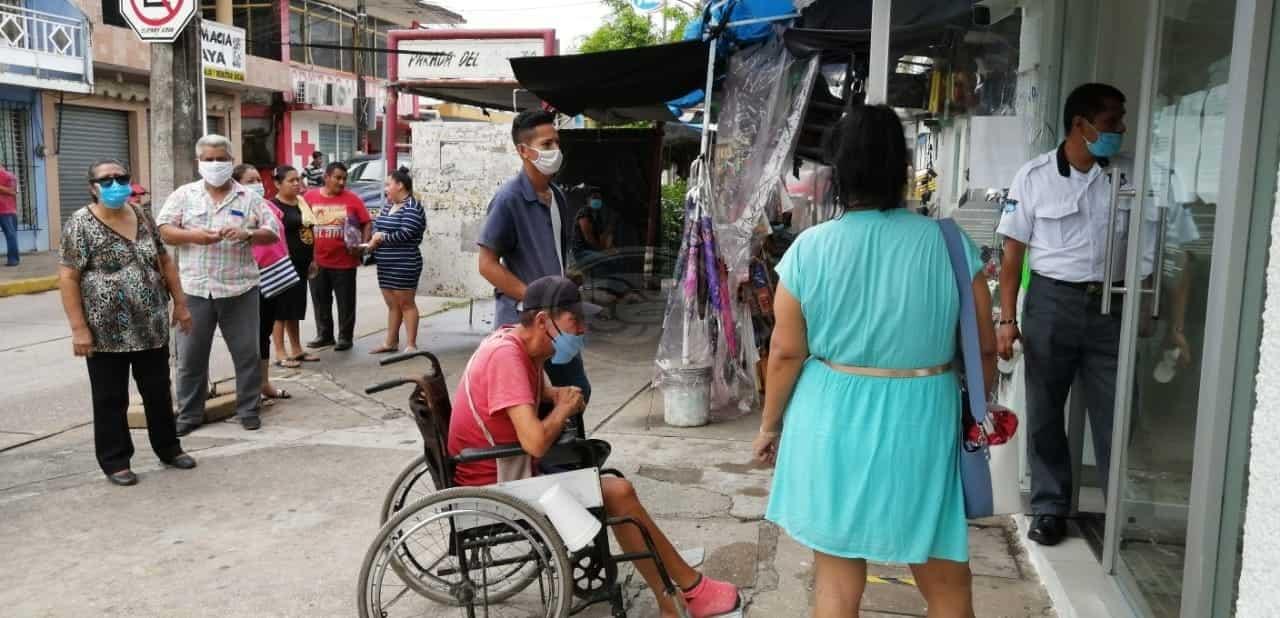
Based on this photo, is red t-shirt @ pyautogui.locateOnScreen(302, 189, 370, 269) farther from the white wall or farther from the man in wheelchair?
the white wall

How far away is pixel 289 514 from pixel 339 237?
4.33 m

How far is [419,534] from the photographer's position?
343cm

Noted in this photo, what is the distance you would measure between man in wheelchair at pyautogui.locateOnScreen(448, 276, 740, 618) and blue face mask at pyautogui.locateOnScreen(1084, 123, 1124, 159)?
1958 millimetres

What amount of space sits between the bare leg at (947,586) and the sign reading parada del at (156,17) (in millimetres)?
5614

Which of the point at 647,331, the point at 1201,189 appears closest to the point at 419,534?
the point at 1201,189

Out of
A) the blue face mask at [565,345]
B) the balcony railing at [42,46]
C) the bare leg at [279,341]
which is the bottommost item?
the bare leg at [279,341]

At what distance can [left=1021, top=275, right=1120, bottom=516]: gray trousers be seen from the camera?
3838 millimetres

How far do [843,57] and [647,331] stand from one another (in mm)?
4091

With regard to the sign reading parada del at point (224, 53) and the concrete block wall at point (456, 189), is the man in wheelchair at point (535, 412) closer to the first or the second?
the concrete block wall at point (456, 189)

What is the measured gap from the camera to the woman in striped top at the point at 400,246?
335 inches

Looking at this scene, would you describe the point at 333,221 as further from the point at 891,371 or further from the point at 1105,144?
the point at 891,371

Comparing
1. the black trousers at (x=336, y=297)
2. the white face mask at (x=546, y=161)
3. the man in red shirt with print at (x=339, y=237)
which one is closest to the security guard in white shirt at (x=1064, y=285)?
the white face mask at (x=546, y=161)

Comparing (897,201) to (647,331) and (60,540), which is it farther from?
(647,331)

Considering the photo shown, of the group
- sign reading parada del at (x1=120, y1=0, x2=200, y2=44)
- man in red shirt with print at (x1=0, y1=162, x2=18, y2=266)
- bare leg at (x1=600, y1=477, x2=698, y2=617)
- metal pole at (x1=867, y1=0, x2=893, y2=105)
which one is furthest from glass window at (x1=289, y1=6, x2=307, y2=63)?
bare leg at (x1=600, y1=477, x2=698, y2=617)
